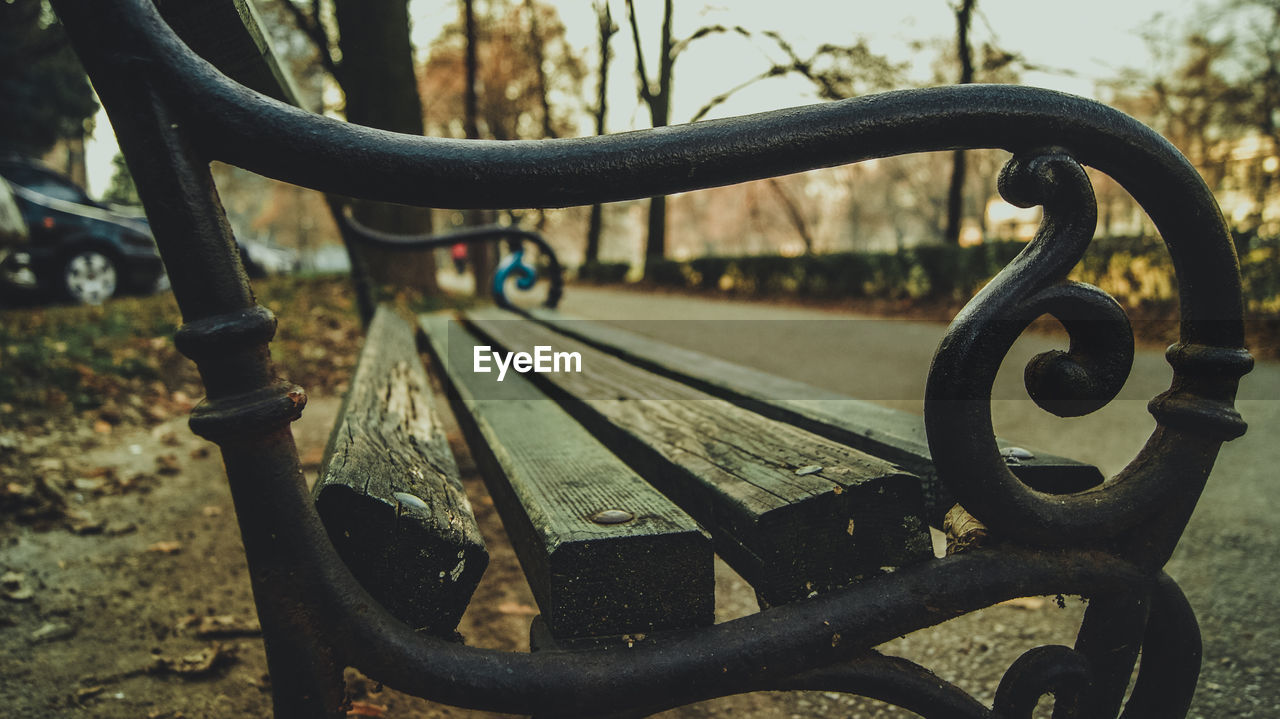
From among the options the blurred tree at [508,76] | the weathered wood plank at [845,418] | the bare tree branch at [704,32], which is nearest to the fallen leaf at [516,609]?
the weathered wood plank at [845,418]

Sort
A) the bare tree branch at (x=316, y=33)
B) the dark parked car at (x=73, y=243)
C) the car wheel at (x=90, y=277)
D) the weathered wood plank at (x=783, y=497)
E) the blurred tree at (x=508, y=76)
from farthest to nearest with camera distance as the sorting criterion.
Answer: the blurred tree at (x=508, y=76) → the bare tree branch at (x=316, y=33) → the car wheel at (x=90, y=277) → the dark parked car at (x=73, y=243) → the weathered wood plank at (x=783, y=497)

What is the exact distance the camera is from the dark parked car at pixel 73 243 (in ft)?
24.9

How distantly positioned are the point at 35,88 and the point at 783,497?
70.5 feet

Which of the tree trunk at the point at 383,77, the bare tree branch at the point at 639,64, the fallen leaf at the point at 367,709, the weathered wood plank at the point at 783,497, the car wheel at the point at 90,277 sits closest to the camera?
the weathered wood plank at the point at 783,497

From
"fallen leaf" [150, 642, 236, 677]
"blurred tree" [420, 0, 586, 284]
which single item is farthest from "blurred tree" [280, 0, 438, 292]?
"blurred tree" [420, 0, 586, 284]

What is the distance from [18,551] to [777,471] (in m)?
2.21

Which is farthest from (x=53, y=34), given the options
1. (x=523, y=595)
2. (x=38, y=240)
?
(x=523, y=595)

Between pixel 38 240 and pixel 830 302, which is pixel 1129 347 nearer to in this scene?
pixel 38 240

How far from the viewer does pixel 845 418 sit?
120cm

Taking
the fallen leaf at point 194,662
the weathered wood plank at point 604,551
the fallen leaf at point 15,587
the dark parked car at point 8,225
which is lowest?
the fallen leaf at point 194,662

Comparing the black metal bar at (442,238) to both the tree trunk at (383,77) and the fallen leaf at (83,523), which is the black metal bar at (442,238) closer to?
the fallen leaf at (83,523)

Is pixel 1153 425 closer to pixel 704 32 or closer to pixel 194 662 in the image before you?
pixel 704 32

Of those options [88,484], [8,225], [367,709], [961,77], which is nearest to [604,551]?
[367,709]

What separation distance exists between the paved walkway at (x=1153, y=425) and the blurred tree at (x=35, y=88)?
14.0 meters
